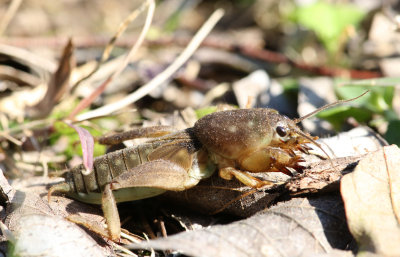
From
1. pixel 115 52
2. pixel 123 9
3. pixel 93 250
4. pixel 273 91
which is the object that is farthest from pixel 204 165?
pixel 123 9

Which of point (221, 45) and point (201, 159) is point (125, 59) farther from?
point (221, 45)

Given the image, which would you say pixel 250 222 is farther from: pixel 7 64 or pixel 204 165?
pixel 7 64

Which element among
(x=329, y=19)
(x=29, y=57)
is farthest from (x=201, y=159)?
(x=329, y=19)

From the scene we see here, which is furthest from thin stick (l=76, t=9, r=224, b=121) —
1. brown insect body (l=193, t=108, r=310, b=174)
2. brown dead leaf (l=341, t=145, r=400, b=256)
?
brown dead leaf (l=341, t=145, r=400, b=256)

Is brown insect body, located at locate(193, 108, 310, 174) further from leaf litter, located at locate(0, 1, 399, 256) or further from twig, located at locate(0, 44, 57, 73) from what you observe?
twig, located at locate(0, 44, 57, 73)

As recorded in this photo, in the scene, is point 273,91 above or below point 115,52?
below
